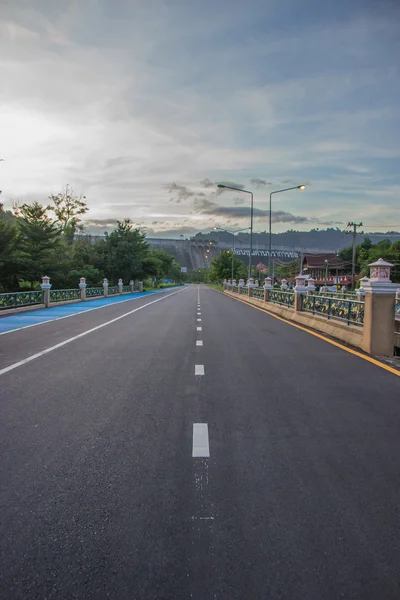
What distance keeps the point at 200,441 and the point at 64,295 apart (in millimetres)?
28424

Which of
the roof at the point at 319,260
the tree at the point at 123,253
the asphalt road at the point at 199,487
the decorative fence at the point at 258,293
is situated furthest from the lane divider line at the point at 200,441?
the roof at the point at 319,260

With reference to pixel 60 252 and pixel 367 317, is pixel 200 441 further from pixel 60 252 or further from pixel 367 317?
pixel 60 252

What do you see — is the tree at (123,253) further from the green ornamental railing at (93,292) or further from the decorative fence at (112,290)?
the green ornamental railing at (93,292)

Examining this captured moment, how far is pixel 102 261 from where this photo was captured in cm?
5809

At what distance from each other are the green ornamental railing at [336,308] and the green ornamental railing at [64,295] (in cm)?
1845

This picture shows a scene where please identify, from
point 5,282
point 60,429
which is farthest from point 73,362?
point 5,282

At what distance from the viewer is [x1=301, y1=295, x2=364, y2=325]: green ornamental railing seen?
10874 mm

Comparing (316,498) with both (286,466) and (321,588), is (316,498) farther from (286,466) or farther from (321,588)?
(321,588)

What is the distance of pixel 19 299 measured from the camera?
22.8 metres

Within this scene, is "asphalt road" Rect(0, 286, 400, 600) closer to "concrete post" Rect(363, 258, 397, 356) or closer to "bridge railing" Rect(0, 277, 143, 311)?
"concrete post" Rect(363, 258, 397, 356)

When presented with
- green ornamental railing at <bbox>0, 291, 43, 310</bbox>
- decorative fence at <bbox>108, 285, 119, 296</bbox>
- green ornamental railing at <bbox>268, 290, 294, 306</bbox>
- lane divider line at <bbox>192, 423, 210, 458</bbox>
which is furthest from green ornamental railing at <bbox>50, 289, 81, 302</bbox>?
lane divider line at <bbox>192, 423, 210, 458</bbox>

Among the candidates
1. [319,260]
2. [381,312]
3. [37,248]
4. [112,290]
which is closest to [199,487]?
[381,312]

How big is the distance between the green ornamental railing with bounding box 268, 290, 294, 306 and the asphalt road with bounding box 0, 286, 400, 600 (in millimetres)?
12577

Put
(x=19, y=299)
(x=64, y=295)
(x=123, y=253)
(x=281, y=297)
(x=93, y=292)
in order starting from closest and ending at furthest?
(x=281, y=297), (x=19, y=299), (x=64, y=295), (x=93, y=292), (x=123, y=253)
